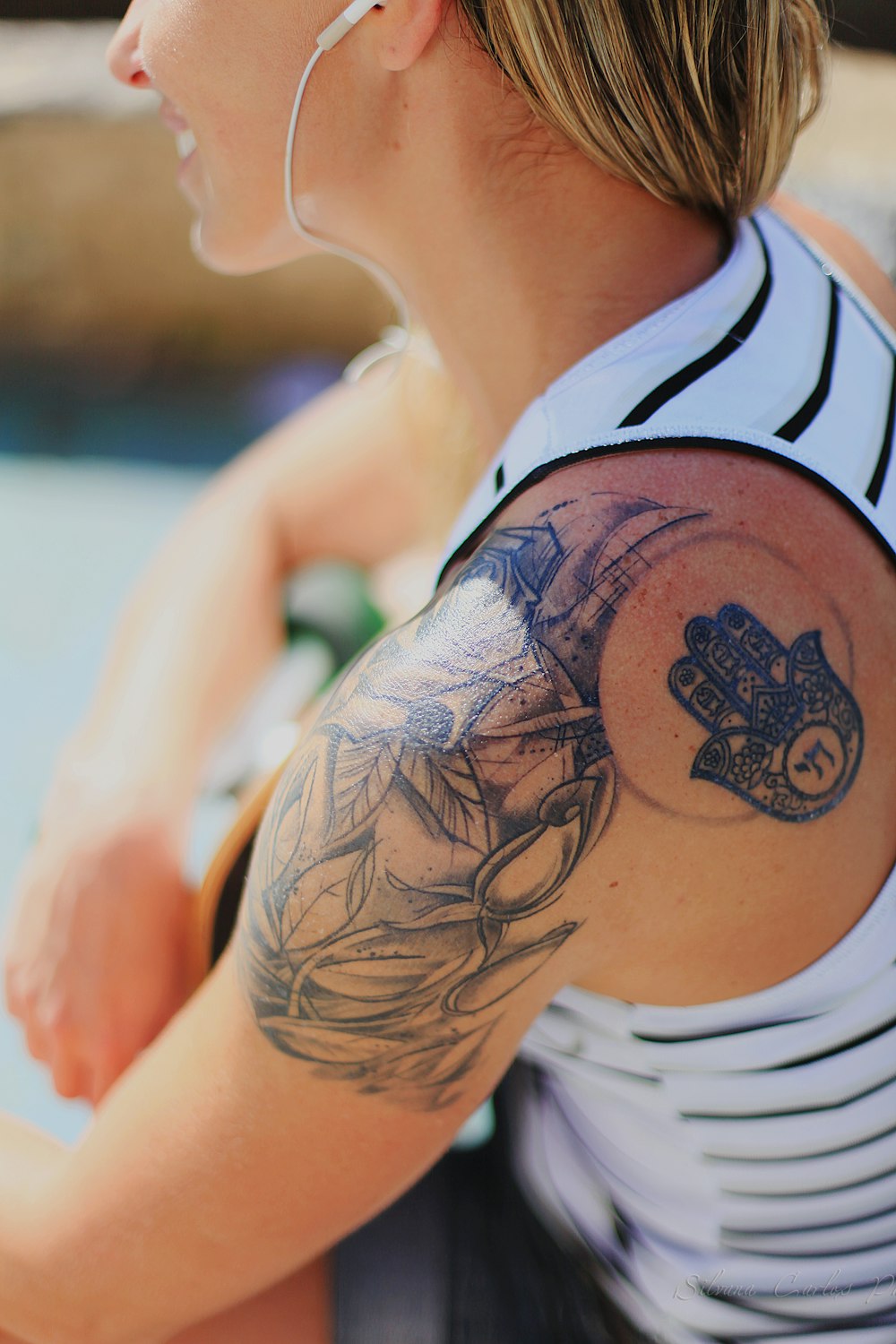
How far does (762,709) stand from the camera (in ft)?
2.62

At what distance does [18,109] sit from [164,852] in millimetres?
2432

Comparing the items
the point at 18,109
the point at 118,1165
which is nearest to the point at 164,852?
the point at 118,1165

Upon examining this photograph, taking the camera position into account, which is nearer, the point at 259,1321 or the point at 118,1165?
the point at 118,1165

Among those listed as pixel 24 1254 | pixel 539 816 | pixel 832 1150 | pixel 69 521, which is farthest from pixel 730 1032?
pixel 69 521

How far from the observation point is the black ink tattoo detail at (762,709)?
795mm

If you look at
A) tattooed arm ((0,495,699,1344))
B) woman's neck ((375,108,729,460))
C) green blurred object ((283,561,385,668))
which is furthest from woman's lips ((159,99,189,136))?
green blurred object ((283,561,385,668))

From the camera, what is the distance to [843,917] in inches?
34.7

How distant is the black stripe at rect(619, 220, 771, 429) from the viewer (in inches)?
34.2

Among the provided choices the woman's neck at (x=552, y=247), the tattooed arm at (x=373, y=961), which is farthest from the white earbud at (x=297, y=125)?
the tattooed arm at (x=373, y=961)

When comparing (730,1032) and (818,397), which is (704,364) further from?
(730,1032)

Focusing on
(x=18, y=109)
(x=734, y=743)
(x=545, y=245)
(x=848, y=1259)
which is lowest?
(x=18, y=109)

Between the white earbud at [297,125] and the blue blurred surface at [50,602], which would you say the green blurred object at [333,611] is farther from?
the white earbud at [297,125]

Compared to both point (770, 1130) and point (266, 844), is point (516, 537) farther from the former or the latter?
point (770, 1130)

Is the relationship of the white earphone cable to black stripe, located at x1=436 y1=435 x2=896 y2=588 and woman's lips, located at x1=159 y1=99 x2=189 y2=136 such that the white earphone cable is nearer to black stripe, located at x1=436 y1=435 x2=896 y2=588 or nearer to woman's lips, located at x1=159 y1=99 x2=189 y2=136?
woman's lips, located at x1=159 y1=99 x2=189 y2=136
